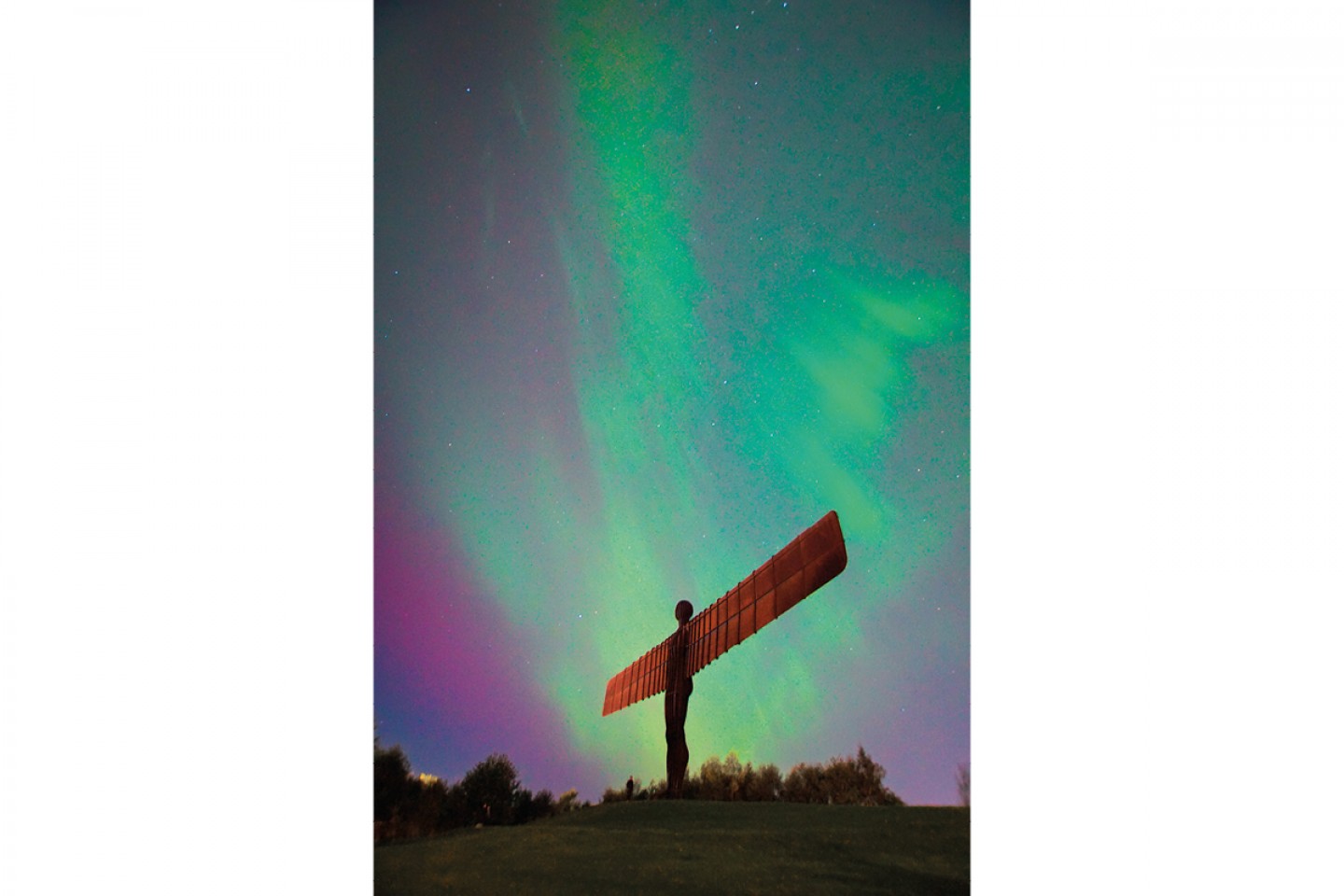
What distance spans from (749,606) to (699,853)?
924mm

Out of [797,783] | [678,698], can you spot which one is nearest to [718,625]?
[678,698]

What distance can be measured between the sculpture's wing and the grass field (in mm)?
481

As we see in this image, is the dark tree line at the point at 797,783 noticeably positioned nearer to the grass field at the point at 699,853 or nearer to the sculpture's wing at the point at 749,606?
the grass field at the point at 699,853

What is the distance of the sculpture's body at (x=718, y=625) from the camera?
4305 mm

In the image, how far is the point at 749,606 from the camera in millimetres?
4441

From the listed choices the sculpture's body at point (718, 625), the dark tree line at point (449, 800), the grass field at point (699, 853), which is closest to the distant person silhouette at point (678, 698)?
the sculpture's body at point (718, 625)

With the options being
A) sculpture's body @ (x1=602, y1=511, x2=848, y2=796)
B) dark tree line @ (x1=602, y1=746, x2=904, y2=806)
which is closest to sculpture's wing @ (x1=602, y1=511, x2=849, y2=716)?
sculpture's body @ (x1=602, y1=511, x2=848, y2=796)

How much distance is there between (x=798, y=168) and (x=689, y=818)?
2.58 m

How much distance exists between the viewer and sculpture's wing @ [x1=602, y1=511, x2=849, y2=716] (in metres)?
4.29

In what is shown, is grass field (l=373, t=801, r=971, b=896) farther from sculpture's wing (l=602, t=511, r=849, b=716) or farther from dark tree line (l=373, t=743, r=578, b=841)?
sculpture's wing (l=602, t=511, r=849, b=716)

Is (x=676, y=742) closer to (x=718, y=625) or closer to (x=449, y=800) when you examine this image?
(x=718, y=625)

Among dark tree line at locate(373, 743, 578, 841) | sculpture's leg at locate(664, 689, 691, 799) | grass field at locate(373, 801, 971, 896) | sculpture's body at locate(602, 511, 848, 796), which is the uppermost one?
sculpture's body at locate(602, 511, 848, 796)
